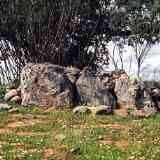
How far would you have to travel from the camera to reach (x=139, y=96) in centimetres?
3284

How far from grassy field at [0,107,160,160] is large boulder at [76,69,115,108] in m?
3.73

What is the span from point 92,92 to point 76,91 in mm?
957

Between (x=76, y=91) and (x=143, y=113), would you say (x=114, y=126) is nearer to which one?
(x=143, y=113)

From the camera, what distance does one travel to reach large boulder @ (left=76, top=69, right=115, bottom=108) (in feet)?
106

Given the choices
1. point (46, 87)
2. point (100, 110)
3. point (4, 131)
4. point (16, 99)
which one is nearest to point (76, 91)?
point (46, 87)

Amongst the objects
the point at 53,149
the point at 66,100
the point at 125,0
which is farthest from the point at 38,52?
the point at 53,149

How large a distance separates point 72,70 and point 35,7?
9.77m

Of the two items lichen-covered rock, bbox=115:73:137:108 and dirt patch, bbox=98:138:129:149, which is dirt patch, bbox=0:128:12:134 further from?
lichen-covered rock, bbox=115:73:137:108

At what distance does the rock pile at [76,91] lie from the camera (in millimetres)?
31875

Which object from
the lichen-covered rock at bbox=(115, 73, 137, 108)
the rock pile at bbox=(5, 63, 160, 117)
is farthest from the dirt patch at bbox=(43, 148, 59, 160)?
the lichen-covered rock at bbox=(115, 73, 137, 108)

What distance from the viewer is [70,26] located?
45.4 metres

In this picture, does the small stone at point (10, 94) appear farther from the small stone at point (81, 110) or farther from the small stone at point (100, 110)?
the small stone at point (100, 110)

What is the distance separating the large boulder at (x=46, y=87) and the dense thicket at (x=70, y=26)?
10.0m

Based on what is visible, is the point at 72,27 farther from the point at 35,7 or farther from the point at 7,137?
the point at 7,137
